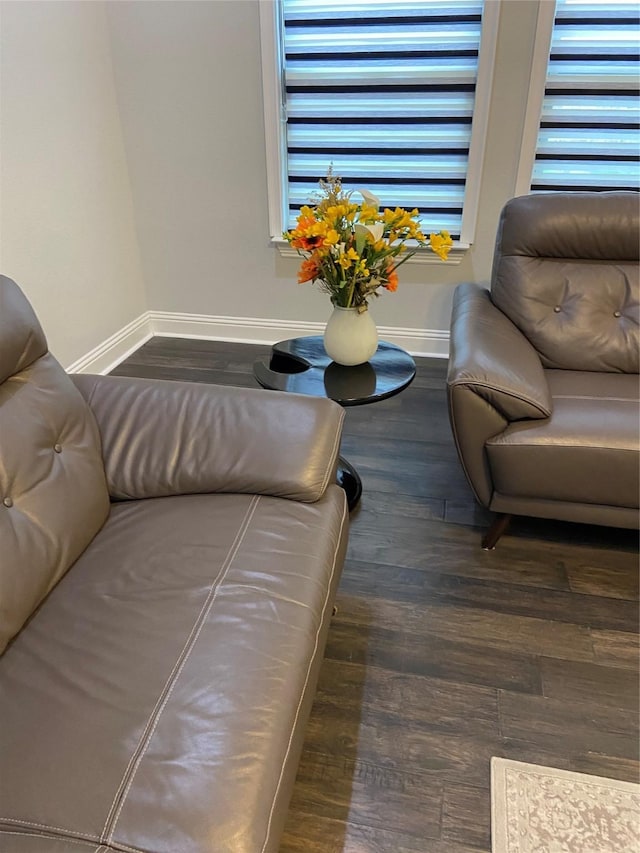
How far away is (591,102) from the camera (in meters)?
2.50

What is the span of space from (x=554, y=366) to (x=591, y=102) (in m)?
1.30

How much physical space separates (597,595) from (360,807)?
92 centimetres

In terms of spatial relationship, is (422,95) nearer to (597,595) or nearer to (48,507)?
(597,595)

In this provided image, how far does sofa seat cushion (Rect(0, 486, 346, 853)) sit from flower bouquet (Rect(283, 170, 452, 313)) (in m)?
0.71

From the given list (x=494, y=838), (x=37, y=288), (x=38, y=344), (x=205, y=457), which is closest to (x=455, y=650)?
(x=494, y=838)

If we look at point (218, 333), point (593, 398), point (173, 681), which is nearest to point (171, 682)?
point (173, 681)

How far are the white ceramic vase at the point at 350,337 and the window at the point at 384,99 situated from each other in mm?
1255

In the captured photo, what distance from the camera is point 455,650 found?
155 cm

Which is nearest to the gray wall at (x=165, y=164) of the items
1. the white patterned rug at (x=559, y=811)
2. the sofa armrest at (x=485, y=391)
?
the sofa armrest at (x=485, y=391)

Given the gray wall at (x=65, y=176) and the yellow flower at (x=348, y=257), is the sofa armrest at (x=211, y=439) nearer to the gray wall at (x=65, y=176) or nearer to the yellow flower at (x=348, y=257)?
the yellow flower at (x=348, y=257)

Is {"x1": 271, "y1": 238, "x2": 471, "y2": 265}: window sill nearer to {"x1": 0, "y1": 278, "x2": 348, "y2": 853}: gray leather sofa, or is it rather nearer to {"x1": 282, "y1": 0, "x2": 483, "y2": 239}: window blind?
{"x1": 282, "y1": 0, "x2": 483, "y2": 239}: window blind

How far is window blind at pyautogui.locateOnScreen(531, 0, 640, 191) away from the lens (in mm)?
2375

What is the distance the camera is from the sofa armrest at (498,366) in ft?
5.34

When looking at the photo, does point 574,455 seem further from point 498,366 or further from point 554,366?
point 554,366
